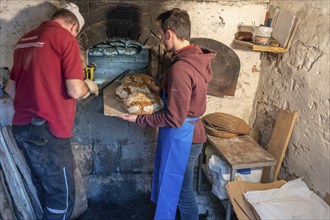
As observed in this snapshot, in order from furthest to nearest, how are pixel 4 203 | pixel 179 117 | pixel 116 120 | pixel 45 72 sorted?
pixel 116 120 < pixel 4 203 < pixel 179 117 < pixel 45 72

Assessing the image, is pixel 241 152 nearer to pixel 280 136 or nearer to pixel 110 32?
pixel 280 136

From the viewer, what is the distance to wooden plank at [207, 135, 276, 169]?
6.29 ft

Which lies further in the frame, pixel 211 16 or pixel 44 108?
pixel 211 16

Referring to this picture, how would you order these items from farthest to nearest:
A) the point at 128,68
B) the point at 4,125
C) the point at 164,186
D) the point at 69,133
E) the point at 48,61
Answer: the point at 128,68, the point at 4,125, the point at 164,186, the point at 69,133, the point at 48,61

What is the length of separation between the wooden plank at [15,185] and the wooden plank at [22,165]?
2cm

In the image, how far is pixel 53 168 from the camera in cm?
168

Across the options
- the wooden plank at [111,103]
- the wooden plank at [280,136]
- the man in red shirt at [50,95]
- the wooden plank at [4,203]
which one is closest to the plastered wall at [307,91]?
the wooden plank at [280,136]

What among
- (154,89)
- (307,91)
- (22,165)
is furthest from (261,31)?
(22,165)

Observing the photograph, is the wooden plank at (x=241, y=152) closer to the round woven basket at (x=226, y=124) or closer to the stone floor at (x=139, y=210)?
the round woven basket at (x=226, y=124)

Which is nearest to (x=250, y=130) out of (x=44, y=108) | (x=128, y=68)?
(x=128, y=68)

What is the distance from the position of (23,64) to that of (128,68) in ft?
3.06

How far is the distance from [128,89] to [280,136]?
1.10m

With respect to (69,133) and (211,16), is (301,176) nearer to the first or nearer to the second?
(211,16)

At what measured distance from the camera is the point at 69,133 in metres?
1.71
